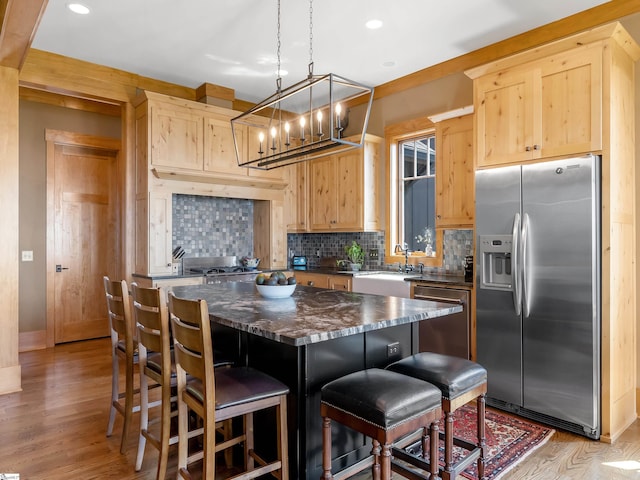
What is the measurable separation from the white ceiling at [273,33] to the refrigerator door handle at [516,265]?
1.76 meters

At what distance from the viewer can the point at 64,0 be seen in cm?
334

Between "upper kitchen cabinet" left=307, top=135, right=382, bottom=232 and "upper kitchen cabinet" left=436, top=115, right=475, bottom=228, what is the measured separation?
101cm

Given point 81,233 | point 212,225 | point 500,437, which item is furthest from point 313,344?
point 81,233

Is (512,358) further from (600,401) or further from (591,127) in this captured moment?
(591,127)

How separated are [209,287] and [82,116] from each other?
3579 millimetres

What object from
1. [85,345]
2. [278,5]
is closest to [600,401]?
[278,5]

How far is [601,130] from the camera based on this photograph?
2.87 metres

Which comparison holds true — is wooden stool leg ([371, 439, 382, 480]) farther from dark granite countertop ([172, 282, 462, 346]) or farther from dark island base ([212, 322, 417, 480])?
dark granite countertop ([172, 282, 462, 346])

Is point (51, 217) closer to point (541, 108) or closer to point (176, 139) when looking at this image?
point (176, 139)

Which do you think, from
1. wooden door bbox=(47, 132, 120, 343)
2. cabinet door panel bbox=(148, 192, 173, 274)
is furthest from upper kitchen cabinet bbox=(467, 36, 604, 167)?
wooden door bbox=(47, 132, 120, 343)

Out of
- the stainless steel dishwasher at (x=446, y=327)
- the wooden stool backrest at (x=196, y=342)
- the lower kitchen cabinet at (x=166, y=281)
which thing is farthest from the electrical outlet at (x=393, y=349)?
the lower kitchen cabinet at (x=166, y=281)

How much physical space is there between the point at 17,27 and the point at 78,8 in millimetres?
556

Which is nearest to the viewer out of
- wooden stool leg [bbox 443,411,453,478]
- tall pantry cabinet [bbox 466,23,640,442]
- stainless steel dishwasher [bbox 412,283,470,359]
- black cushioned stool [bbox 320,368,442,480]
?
black cushioned stool [bbox 320,368,442,480]

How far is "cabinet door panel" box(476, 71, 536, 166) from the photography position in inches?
127
